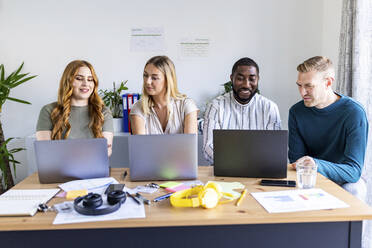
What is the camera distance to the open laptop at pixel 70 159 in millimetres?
1405

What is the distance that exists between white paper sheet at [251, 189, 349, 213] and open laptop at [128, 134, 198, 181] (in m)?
0.33

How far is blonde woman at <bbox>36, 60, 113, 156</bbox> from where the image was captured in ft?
6.68

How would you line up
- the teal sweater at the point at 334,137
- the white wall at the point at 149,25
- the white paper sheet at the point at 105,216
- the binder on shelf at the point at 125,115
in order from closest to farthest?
the white paper sheet at the point at 105,216, the teal sweater at the point at 334,137, the binder on shelf at the point at 125,115, the white wall at the point at 149,25

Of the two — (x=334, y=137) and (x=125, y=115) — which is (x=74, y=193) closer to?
(x=334, y=137)

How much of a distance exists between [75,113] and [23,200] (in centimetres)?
93

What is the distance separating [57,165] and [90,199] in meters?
0.40

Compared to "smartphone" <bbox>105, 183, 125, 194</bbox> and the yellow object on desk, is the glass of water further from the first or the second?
"smartphone" <bbox>105, 183, 125, 194</bbox>

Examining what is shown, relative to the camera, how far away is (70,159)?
144 cm

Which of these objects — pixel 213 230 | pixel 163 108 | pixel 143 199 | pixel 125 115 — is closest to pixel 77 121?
pixel 163 108

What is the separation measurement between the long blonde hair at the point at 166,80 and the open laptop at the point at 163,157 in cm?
73

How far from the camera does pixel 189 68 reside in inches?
124

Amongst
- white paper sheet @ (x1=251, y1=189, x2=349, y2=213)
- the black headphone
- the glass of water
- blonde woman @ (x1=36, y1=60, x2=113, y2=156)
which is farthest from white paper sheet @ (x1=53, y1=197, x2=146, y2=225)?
blonde woman @ (x1=36, y1=60, x2=113, y2=156)

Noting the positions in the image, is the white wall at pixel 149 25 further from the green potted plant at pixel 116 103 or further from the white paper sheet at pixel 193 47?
the green potted plant at pixel 116 103

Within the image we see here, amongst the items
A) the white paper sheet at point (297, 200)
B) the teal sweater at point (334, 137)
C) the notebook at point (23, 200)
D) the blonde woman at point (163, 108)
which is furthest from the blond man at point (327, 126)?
the notebook at point (23, 200)
